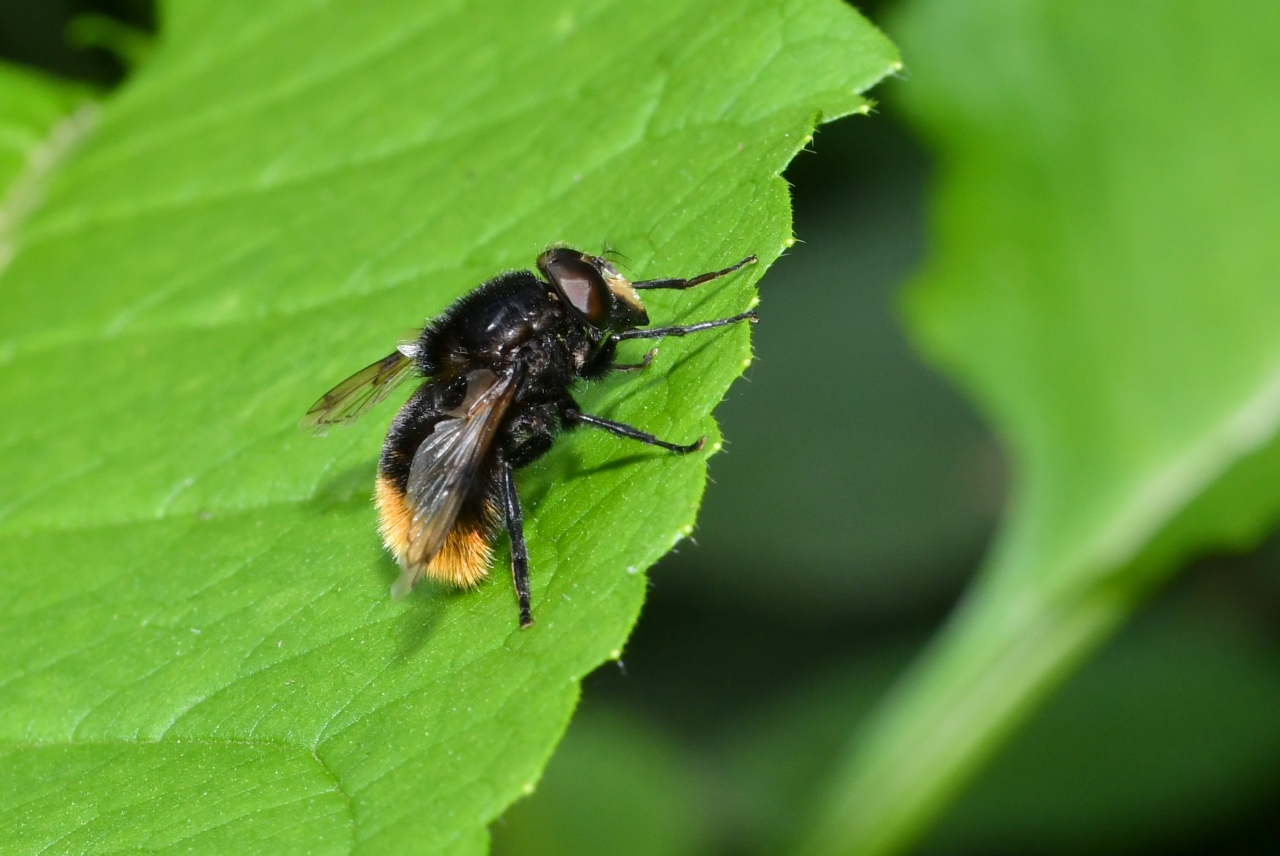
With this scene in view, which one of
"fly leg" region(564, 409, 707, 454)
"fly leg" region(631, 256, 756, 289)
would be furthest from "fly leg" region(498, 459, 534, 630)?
"fly leg" region(631, 256, 756, 289)

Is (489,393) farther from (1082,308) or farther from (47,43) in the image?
(47,43)

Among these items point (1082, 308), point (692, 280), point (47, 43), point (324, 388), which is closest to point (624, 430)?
point (692, 280)

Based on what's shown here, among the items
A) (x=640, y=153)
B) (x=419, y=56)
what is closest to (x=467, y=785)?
(x=640, y=153)

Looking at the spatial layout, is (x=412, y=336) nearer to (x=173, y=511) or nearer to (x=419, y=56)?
(x=173, y=511)

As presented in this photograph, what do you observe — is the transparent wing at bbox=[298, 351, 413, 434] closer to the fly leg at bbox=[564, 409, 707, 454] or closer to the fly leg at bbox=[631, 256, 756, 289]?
the fly leg at bbox=[564, 409, 707, 454]

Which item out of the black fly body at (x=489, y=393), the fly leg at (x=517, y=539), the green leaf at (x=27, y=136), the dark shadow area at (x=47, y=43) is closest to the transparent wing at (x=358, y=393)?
the black fly body at (x=489, y=393)

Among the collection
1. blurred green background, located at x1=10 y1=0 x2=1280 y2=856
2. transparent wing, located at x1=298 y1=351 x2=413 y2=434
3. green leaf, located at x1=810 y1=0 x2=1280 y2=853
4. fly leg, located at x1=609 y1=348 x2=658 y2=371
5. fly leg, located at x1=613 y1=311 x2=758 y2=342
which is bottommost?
blurred green background, located at x1=10 y1=0 x2=1280 y2=856

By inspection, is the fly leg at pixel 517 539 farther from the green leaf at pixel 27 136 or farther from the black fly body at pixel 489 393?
the green leaf at pixel 27 136
